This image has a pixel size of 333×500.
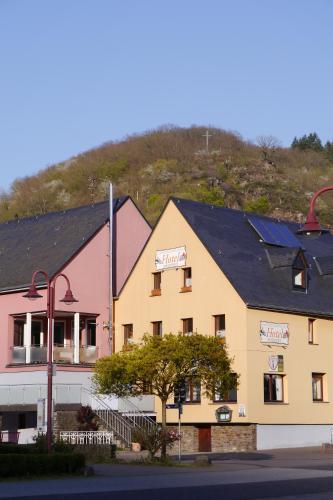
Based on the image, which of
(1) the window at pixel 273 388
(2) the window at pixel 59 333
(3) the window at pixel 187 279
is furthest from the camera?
(2) the window at pixel 59 333

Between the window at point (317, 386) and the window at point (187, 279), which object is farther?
the window at point (187, 279)

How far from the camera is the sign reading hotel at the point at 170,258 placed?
155 ft

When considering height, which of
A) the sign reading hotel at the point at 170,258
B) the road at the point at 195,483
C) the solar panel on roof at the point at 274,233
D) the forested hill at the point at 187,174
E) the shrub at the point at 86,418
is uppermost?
the forested hill at the point at 187,174

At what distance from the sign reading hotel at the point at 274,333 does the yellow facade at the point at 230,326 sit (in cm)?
22

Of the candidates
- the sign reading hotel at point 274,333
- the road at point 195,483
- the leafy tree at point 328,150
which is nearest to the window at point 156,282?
the sign reading hotel at point 274,333

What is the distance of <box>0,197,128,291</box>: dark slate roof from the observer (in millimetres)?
49969

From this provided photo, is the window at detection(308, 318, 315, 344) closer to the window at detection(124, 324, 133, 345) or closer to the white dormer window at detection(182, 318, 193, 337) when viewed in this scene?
the white dormer window at detection(182, 318, 193, 337)

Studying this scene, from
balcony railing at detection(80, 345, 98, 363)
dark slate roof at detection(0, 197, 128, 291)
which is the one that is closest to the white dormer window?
balcony railing at detection(80, 345, 98, 363)

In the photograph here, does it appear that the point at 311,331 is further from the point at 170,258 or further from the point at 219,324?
the point at 170,258

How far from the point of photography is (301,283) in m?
47.5

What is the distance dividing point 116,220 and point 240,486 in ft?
100

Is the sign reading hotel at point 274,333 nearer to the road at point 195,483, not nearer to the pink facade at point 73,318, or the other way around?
the pink facade at point 73,318

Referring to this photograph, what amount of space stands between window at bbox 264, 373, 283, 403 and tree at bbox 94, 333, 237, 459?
26.3 ft

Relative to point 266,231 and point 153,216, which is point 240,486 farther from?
point 153,216
